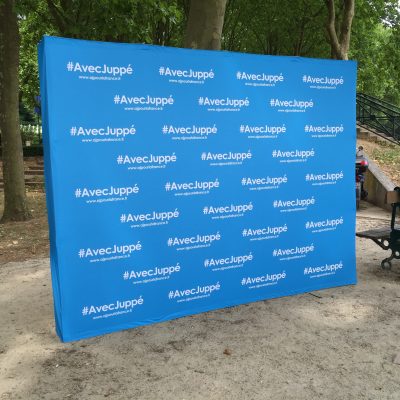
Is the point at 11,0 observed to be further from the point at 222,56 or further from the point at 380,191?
the point at 380,191

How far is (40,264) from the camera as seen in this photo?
282 inches

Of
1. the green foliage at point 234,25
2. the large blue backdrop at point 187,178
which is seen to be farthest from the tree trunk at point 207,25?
the green foliage at point 234,25

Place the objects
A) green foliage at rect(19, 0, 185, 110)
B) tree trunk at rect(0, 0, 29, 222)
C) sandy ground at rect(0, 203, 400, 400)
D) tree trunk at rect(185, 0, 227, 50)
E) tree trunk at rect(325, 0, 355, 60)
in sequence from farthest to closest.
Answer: tree trunk at rect(325, 0, 355, 60)
green foliage at rect(19, 0, 185, 110)
tree trunk at rect(0, 0, 29, 222)
tree trunk at rect(185, 0, 227, 50)
sandy ground at rect(0, 203, 400, 400)

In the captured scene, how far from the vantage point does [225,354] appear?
4.28 m

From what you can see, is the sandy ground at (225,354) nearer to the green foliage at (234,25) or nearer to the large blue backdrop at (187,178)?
the large blue backdrop at (187,178)

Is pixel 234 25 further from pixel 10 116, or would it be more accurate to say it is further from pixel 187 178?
pixel 187 178

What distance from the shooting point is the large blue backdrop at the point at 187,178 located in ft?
14.2

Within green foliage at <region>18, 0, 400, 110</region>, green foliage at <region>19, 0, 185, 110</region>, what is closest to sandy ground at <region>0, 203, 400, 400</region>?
green foliage at <region>19, 0, 185, 110</region>

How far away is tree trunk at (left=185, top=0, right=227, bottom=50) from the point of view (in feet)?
22.8

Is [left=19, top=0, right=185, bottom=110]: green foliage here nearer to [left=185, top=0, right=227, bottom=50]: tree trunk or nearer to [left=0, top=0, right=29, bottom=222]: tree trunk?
[left=0, top=0, right=29, bottom=222]: tree trunk

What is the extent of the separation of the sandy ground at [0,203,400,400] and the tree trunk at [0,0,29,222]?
18.1 feet

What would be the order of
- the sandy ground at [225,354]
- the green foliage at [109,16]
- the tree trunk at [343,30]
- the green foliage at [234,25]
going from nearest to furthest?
the sandy ground at [225,354] < the green foliage at [109,16] < the green foliage at [234,25] < the tree trunk at [343,30]

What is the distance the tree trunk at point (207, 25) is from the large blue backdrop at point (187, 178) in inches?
81.2

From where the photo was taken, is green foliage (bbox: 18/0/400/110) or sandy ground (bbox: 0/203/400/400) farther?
green foliage (bbox: 18/0/400/110)
